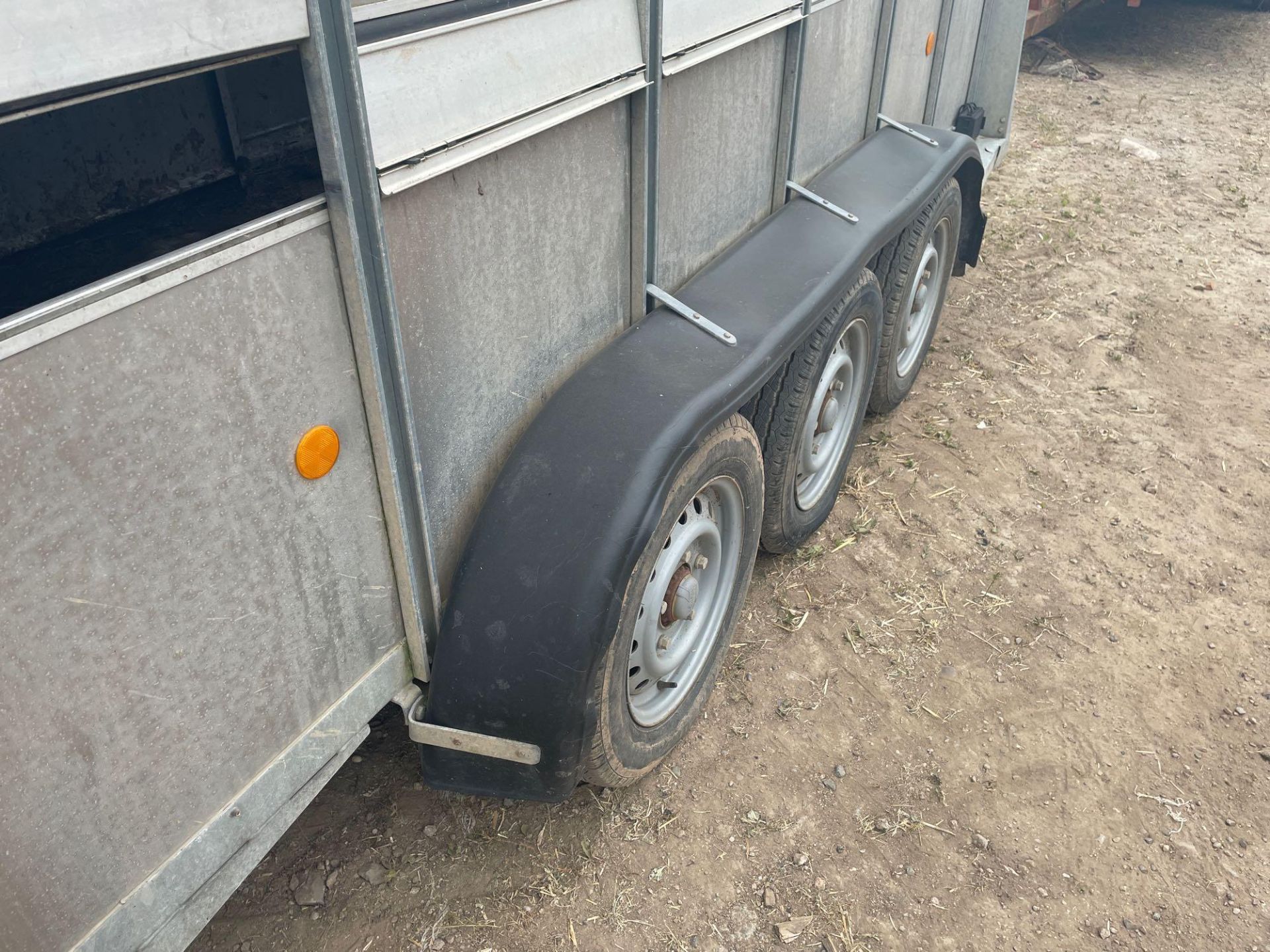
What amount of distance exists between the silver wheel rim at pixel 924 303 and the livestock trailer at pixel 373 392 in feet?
3.34

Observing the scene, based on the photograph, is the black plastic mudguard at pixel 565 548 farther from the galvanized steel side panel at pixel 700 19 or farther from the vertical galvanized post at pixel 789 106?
the vertical galvanized post at pixel 789 106

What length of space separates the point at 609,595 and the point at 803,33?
6.42ft

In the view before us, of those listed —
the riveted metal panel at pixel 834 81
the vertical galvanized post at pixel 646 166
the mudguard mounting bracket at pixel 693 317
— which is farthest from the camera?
the riveted metal panel at pixel 834 81

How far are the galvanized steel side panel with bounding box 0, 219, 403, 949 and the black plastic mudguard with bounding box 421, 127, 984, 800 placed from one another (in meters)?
0.36

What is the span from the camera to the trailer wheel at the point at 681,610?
221 cm

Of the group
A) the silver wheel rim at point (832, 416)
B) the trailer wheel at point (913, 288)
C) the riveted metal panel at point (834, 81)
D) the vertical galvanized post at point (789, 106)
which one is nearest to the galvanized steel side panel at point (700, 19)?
the vertical galvanized post at point (789, 106)

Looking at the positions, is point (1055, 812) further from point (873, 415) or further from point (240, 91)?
point (240, 91)

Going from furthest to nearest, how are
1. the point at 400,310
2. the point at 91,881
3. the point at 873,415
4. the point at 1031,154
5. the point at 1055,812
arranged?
the point at 1031,154, the point at 873,415, the point at 1055,812, the point at 400,310, the point at 91,881

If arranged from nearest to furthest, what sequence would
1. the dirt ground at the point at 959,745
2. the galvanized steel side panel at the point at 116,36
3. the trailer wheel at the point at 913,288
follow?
the galvanized steel side panel at the point at 116,36 → the dirt ground at the point at 959,745 → the trailer wheel at the point at 913,288

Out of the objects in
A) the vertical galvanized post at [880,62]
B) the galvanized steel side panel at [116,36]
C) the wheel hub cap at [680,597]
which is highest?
the galvanized steel side panel at [116,36]

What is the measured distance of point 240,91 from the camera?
2.81 meters

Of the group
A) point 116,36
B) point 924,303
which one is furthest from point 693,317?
point 924,303

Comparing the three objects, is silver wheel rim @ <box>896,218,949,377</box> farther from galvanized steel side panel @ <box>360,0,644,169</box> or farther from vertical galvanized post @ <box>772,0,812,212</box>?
galvanized steel side panel @ <box>360,0,644,169</box>

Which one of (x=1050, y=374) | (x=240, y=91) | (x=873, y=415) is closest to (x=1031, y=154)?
(x=1050, y=374)
